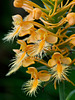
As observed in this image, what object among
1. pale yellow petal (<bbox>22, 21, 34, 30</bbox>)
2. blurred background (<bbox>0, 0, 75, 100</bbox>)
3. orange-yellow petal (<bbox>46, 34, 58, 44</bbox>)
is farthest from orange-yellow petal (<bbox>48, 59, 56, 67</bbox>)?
blurred background (<bbox>0, 0, 75, 100</bbox>)

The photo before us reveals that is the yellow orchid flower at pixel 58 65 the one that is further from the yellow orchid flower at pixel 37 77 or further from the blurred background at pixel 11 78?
the blurred background at pixel 11 78

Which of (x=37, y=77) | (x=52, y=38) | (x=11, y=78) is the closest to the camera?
(x=52, y=38)

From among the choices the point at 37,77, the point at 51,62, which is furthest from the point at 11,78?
the point at 51,62

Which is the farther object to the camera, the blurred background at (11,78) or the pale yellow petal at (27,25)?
the blurred background at (11,78)

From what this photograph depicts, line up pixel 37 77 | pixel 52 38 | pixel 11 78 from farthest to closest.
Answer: pixel 11 78, pixel 37 77, pixel 52 38

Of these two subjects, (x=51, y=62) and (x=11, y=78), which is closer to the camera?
(x=51, y=62)

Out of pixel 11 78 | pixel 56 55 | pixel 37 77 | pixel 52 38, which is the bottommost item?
pixel 11 78

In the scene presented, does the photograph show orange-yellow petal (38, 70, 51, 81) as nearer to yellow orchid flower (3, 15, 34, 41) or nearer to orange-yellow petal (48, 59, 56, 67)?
orange-yellow petal (48, 59, 56, 67)

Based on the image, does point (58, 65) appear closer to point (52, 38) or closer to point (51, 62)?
point (51, 62)

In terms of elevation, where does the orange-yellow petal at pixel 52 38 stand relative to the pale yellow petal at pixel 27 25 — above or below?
below

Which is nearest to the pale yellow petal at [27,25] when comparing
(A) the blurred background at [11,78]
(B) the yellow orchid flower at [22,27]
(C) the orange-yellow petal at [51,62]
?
(B) the yellow orchid flower at [22,27]

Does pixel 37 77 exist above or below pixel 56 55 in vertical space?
below

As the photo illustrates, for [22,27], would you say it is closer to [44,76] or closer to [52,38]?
[52,38]
